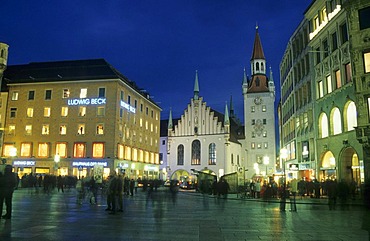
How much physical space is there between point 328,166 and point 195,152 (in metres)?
47.9

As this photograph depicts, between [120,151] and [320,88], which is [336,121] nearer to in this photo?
[320,88]

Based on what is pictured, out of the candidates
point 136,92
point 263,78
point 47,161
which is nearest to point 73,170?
point 47,161

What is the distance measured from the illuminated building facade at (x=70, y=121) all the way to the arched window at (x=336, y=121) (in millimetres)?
29082

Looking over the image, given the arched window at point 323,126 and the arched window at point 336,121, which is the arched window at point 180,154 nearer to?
the arched window at point 323,126

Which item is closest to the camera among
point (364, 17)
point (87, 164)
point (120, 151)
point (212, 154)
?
point (364, 17)

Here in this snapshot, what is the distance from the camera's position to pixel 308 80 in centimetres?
3825

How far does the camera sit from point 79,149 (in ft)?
171

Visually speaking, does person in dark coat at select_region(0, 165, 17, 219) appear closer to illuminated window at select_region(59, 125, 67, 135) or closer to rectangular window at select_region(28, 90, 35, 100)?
illuminated window at select_region(59, 125, 67, 135)

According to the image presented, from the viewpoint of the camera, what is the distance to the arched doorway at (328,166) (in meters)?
32.3

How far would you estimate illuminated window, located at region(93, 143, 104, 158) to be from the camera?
5131 cm

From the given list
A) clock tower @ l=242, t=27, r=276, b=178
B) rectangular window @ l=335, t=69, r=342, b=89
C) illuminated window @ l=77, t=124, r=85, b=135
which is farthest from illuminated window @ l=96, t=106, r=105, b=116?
clock tower @ l=242, t=27, r=276, b=178

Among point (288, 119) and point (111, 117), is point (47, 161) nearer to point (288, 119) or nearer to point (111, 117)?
point (111, 117)

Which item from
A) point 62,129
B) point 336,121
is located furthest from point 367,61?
point 62,129

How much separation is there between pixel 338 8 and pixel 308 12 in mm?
6572
